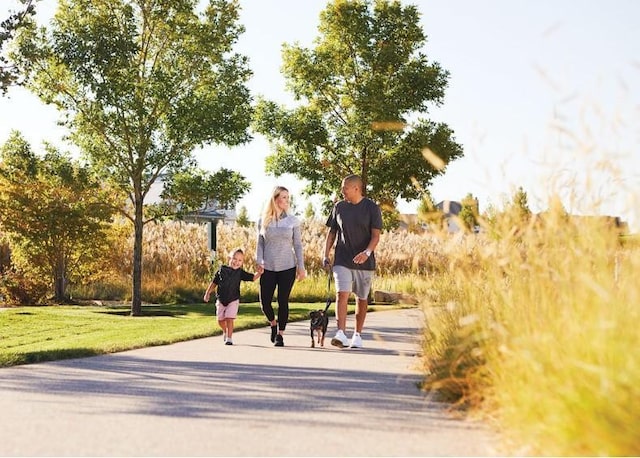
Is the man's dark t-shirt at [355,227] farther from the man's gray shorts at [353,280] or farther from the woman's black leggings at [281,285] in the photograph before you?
the woman's black leggings at [281,285]

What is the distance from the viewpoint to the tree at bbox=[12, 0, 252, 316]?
65.4ft

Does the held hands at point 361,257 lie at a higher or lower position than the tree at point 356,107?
lower

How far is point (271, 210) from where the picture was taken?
1198 centimetres

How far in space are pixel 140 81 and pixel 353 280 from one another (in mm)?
10869

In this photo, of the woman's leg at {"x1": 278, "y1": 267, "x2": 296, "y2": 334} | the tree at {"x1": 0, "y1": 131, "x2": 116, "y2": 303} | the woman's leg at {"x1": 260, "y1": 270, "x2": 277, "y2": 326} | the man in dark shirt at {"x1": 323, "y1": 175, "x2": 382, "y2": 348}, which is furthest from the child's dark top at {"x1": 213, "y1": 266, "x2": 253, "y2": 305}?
the tree at {"x1": 0, "y1": 131, "x2": 116, "y2": 303}

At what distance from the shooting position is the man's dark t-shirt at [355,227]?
1133cm

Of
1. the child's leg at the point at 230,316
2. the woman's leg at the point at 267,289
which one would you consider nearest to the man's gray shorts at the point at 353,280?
the woman's leg at the point at 267,289

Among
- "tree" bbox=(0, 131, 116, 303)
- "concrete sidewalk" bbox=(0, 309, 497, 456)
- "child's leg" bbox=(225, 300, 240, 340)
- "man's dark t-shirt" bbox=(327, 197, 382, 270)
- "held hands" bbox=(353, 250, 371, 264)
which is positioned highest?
"tree" bbox=(0, 131, 116, 303)

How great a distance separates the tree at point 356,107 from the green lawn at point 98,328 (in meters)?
4.21

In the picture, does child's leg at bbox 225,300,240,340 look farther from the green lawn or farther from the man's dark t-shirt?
the man's dark t-shirt

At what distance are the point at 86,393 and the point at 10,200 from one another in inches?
658

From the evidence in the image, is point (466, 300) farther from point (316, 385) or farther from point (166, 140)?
point (166, 140)

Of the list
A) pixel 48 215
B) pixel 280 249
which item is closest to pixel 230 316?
pixel 280 249

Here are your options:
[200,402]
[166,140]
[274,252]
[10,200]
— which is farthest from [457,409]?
[10,200]
